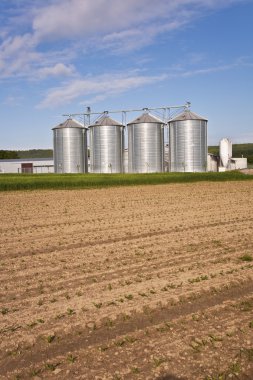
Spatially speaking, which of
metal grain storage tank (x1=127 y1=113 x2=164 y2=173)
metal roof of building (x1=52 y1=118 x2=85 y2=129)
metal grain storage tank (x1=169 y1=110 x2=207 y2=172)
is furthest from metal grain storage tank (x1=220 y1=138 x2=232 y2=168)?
metal roof of building (x1=52 y1=118 x2=85 y2=129)

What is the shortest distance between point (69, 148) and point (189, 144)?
49.5 ft

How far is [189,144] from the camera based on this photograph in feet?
147

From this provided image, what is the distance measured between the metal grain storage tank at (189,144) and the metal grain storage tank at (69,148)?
11713 mm

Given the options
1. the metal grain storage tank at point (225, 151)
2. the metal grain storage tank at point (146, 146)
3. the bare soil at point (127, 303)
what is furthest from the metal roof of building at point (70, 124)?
the bare soil at point (127, 303)

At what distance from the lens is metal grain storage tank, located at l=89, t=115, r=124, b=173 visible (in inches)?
1818

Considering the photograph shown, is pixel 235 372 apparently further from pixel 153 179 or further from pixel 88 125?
pixel 88 125

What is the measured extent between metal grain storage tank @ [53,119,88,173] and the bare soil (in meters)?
36.1

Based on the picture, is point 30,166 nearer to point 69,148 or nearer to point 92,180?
point 69,148

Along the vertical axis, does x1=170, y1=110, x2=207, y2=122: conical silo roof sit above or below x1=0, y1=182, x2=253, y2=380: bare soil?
above

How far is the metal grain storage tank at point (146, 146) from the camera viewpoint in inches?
1793

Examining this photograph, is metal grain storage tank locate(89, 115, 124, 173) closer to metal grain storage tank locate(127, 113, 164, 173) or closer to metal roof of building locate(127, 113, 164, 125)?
metal grain storage tank locate(127, 113, 164, 173)

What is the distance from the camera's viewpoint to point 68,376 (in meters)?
4.06

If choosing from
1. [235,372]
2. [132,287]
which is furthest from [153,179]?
[235,372]

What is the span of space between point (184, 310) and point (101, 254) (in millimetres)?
3574
